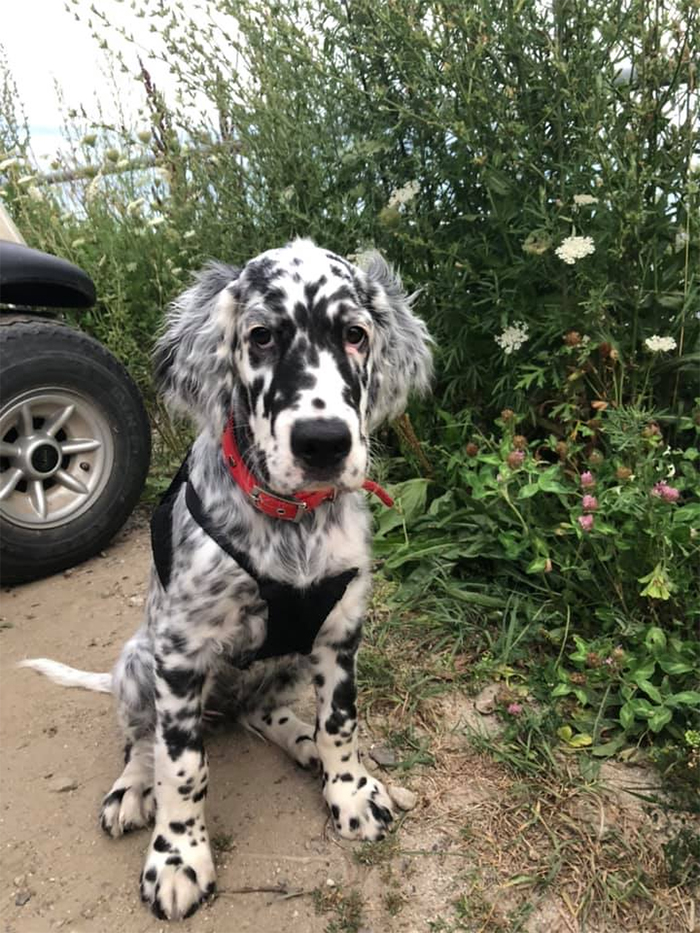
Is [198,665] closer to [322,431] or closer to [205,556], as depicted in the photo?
[205,556]

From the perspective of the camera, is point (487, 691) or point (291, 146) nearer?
point (487, 691)

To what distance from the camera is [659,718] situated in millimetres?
2426

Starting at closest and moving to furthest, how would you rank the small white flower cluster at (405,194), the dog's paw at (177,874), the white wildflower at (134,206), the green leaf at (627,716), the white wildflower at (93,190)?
the dog's paw at (177,874) → the green leaf at (627,716) → the small white flower cluster at (405,194) → the white wildflower at (134,206) → the white wildflower at (93,190)

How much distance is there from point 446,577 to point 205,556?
1.45m

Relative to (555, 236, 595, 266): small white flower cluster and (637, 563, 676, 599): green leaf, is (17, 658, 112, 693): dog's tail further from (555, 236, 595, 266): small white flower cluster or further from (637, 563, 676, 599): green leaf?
(555, 236, 595, 266): small white flower cluster

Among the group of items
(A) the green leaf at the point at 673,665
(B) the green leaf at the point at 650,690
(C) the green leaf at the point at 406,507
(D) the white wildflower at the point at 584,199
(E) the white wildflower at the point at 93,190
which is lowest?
(B) the green leaf at the point at 650,690

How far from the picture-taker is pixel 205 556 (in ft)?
7.14

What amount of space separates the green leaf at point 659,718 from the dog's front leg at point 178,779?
142 cm

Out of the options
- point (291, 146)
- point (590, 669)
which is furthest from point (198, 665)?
point (291, 146)

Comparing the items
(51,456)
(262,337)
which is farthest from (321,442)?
(51,456)

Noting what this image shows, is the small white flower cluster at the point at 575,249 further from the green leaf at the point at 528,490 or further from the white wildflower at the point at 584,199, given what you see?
the green leaf at the point at 528,490

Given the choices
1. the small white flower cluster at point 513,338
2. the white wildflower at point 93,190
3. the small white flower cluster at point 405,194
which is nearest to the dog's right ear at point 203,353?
the small white flower cluster at point 405,194

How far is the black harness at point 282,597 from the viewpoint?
2131mm

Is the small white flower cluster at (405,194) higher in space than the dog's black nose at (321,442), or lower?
higher
